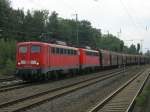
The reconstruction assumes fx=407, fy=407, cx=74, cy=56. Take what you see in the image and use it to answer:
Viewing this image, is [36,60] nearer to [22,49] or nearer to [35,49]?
[35,49]

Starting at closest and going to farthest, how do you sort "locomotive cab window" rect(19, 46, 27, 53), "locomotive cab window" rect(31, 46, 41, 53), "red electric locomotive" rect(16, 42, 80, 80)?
"red electric locomotive" rect(16, 42, 80, 80) → "locomotive cab window" rect(31, 46, 41, 53) → "locomotive cab window" rect(19, 46, 27, 53)

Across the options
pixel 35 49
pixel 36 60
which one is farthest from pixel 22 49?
pixel 36 60

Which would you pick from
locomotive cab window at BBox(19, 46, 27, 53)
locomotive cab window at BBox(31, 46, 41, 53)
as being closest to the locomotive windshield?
locomotive cab window at BBox(31, 46, 41, 53)

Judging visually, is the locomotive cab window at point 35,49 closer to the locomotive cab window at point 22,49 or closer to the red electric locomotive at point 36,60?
the red electric locomotive at point 36,60

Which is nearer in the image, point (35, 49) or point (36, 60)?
point (36, 60)

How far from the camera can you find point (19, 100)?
1734cm

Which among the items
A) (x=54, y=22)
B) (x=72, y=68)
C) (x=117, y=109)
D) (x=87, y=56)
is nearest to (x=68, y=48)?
(x=72, y=68)

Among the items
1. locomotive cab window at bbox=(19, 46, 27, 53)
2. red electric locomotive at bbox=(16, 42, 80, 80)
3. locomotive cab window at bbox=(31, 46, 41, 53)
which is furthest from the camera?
locomotive cab window at bbox=(19, 46, 27, 53)

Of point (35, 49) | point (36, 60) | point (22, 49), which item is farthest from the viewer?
point (22, 49)

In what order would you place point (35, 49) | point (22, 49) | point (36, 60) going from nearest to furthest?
point (36, 60) → point (35, 49) → point (22, 49)

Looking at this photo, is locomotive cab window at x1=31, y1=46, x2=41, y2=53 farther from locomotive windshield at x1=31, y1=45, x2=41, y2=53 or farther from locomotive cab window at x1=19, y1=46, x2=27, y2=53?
locomotive cab window at x1=19, y1=46, x2=27, y2=53

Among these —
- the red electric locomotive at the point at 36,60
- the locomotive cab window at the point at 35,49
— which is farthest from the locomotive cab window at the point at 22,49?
the locomotive cab window at the point at 35,49

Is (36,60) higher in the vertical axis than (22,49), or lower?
lower

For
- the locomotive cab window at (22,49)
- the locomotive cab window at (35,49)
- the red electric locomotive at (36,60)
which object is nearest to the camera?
the red electric locomotive at (36,60)
